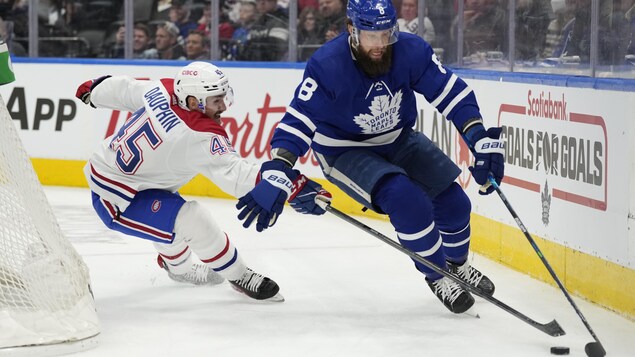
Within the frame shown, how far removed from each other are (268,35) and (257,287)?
350 cm

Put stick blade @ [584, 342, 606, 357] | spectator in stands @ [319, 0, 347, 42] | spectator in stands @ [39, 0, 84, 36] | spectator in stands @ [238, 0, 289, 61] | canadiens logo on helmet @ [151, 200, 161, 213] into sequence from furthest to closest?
spectator in stands @ [39, 0, 84, 36] → spectator in stands @ [238, 0, 289, 61] → spectator in stands @ [319, 0, 347, 42] → canadiens logo on helmet @ [151, 200, 161, 213] → stick blade @ [584, 342, 606, 357]

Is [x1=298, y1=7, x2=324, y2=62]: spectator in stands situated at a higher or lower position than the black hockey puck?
higher

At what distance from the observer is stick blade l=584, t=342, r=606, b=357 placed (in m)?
3.24

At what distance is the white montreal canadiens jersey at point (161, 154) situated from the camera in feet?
12.5

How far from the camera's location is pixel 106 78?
4277 mm

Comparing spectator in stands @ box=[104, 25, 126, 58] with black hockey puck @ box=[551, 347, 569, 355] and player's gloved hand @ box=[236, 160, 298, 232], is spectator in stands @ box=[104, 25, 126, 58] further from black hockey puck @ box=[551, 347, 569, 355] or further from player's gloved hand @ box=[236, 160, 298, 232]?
black hockey puck @ box=[551, 347, 569, 355]

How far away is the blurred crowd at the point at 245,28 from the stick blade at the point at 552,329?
5.55 ft

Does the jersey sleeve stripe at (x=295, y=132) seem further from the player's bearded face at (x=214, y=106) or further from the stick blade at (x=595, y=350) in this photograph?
the stick blade at (x=595, y=350)

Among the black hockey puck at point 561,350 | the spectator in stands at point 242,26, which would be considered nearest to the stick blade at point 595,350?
the black hockey puck at point 561,350

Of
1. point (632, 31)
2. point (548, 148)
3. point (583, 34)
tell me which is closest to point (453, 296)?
point (548, 148)

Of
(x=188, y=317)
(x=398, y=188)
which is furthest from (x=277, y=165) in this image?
(x=188, y=317)

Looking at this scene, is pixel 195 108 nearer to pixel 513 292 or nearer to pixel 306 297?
pixel 306 297

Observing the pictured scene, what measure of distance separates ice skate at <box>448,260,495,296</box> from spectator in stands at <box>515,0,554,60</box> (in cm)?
116

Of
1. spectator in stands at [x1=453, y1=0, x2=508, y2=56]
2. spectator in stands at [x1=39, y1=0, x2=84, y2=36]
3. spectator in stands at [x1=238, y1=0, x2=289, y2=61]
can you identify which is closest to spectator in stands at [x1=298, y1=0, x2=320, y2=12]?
spectator in stands at [x1=238, y1=0, x2=289, y2=61]
